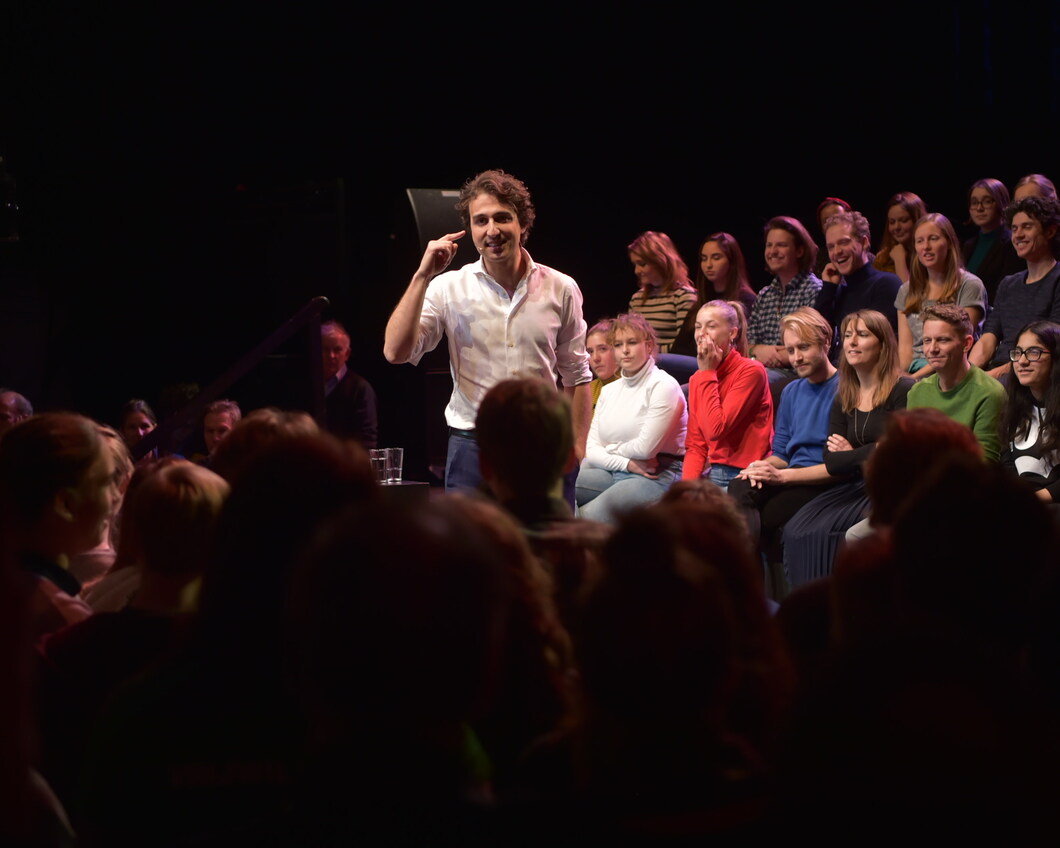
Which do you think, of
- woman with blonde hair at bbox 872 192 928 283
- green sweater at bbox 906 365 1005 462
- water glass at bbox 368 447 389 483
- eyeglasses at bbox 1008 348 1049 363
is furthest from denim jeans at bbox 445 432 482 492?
woman with blonde hair at bbox 872 192 928 283

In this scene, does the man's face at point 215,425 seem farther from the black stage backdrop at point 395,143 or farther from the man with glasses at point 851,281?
the man with glasses at point 851,281

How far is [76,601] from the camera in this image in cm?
161

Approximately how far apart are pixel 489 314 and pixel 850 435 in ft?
5.30

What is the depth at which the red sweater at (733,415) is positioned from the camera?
14.8 feet

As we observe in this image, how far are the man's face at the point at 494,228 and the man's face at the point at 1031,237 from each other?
8.31ft

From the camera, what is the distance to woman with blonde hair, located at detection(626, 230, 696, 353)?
5.71 meters

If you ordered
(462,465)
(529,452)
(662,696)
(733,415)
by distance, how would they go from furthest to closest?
(733,415) < (462,465) < (529,452) < (662,696)

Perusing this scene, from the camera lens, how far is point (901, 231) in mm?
5547

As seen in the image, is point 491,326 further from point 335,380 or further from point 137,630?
point 335,380

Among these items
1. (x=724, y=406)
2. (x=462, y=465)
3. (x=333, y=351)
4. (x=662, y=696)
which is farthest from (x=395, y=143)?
(x=662, y=696)

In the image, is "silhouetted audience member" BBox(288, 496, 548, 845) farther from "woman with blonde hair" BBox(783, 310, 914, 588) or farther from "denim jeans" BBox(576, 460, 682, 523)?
"denim jeans" BBox(576, 460, 682, 523)

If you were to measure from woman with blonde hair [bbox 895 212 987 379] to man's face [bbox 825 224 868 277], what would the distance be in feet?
1.09

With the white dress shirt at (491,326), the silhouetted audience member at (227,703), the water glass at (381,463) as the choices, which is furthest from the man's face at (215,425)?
the silhouetted audience member at (227,703)

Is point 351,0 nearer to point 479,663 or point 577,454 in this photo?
point 577,454
